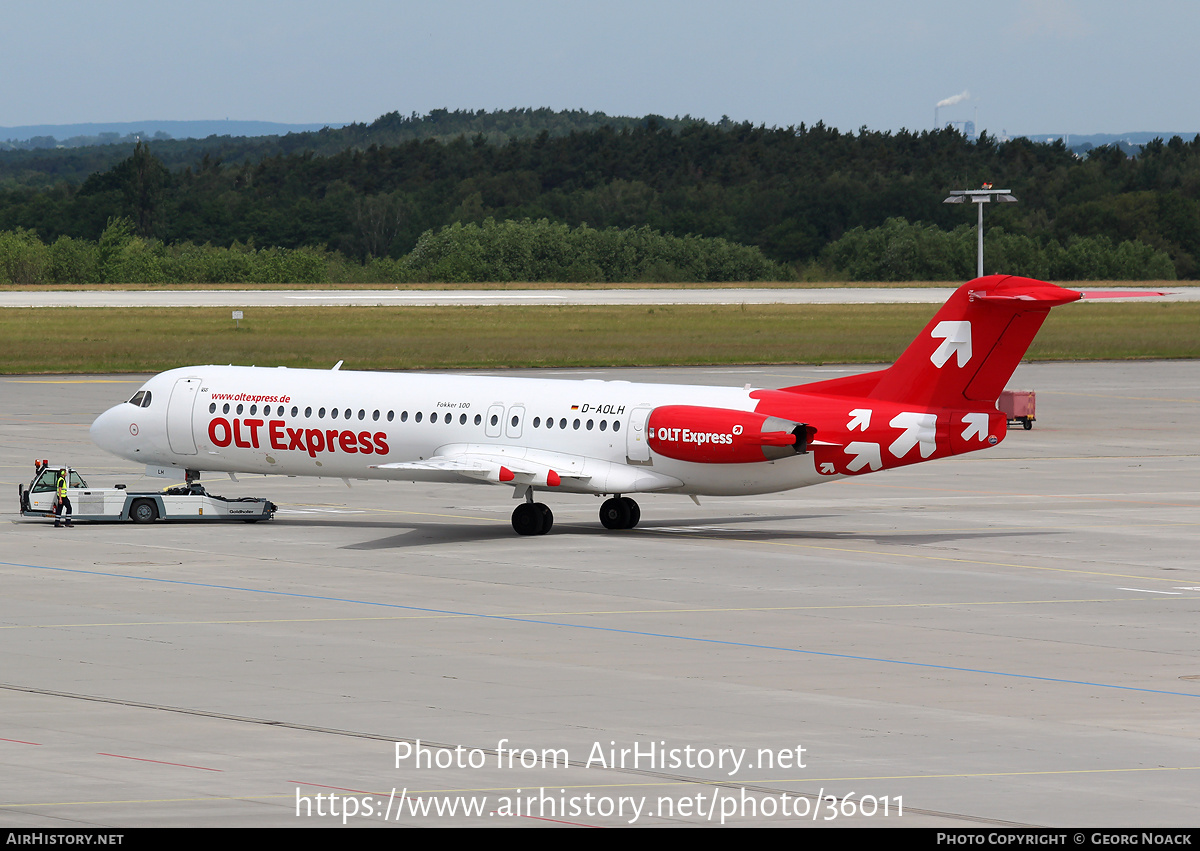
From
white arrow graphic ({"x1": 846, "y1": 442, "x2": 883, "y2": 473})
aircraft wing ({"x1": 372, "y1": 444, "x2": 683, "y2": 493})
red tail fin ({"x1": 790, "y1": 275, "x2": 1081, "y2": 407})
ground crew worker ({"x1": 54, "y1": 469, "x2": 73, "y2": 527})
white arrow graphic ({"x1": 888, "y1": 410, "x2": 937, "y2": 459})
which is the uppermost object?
red tail fin ({"x1": 790, "y1": 275, "x2": 1081, "y2": 407})

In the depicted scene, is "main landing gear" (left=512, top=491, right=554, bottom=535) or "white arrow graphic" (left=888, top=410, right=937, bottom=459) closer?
"white arrow graphic" (left=888, top=410, right=937, bottom=459)

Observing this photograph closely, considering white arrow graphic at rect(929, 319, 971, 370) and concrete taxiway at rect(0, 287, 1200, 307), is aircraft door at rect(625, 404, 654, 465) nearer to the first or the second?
white arrow graphic at rect(929, 319, 971, 370)

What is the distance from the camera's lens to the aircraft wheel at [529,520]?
115ft

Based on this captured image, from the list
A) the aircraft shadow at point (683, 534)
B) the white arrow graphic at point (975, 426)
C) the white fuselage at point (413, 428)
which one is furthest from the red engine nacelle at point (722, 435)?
the white arrow graphic at point (975, 426)

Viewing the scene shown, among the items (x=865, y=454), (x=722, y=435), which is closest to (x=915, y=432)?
(x=865, y=454)

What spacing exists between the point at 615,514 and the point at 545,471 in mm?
2347

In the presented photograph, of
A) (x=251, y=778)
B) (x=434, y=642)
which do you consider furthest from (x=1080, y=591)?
(x=251, y=778)

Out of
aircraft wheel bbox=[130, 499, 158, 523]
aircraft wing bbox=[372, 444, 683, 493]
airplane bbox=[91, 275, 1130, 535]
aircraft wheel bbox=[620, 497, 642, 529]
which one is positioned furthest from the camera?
aircraft wheel bbox=[130, 499, 158, 523]

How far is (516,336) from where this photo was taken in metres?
99.8

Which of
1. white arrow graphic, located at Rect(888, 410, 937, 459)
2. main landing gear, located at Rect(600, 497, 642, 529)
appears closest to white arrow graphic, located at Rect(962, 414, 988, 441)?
white arrow graphic, located at Rect(888, 410, 937, 459)

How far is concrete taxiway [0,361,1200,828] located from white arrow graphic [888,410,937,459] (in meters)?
2.10

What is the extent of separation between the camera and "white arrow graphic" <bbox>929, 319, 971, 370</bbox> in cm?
3297

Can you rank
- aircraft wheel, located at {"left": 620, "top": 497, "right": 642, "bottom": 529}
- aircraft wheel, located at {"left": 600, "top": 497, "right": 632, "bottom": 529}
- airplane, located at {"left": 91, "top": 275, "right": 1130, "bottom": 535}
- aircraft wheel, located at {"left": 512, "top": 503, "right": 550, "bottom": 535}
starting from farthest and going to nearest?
1. aircraft wheel, located at {"left": 620, "top": 497, "right": 642, "bottom": 529}
2. aircraft wheel, located at {"left": 600, "top": 497, "right": 632, "bottom": 529}
3. aircraft wheel, located at {"left": 512, "top": 503, "right": 550, "bottom": 535}
4. airplane, located at {"left": 91, "top": 275, "right": 1130, "bottom": 535}

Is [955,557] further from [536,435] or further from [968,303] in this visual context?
[536,435]
